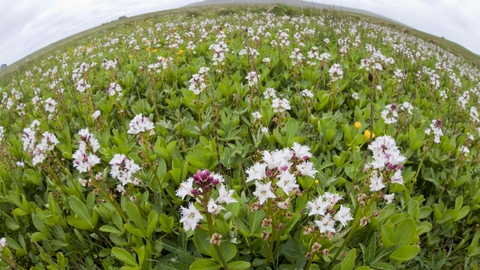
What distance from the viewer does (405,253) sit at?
2.17 meters

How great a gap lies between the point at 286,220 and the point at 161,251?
1.10m

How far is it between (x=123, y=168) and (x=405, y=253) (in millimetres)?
2218

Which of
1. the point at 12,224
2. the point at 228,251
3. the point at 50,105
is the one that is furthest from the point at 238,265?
the point at 50,105

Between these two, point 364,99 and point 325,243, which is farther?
point 364,99

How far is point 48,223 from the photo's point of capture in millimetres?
2756

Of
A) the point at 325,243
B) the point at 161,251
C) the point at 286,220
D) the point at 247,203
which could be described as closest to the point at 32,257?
the point at 161,251

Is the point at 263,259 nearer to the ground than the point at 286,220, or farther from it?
nearer to the ground

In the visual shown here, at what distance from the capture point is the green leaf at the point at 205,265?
200 cm

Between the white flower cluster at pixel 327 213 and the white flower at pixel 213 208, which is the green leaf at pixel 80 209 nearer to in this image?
the white flower at pixel 213 208

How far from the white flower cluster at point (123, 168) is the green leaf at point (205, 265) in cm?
90

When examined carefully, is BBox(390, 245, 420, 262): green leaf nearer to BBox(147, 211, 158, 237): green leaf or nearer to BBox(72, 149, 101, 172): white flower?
BBox(147, 211, 158, 237): green leaf

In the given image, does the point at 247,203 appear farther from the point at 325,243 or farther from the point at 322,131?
the point at 322,131

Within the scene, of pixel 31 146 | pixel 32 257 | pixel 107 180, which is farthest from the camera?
pixel 107 180

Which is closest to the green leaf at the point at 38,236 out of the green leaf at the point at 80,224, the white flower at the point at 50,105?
the green leaf at the point at 80,224
